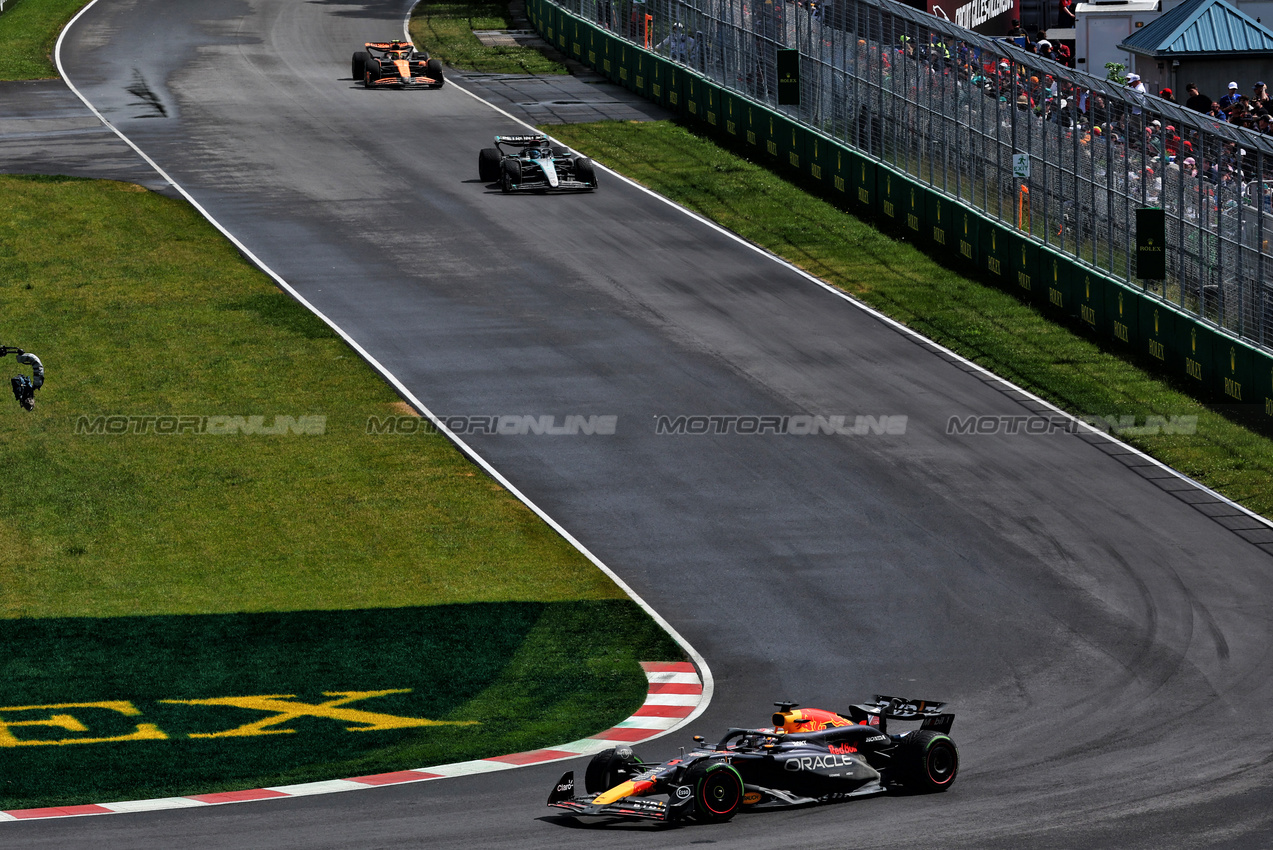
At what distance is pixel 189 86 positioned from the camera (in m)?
47.4

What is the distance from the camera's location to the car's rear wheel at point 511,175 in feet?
122

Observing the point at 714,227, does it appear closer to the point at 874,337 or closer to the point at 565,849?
the point at 874,337

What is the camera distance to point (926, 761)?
13.7 meters

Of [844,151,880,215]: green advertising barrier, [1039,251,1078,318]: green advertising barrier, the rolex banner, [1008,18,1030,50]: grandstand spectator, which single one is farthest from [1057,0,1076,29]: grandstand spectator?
the rolex banner

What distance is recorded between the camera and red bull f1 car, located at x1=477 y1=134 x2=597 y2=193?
37.2 m

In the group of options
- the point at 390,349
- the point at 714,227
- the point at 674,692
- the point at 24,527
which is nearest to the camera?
the point at 674,692

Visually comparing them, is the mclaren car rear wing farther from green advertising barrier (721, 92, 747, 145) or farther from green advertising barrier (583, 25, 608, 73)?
green advertising barrier (583, 25, 608, 73)

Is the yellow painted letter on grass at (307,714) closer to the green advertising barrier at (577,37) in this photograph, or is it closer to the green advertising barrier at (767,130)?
the green advertising barrier at (767,130)

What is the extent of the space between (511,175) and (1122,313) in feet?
44.3

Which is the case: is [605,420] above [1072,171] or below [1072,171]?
below

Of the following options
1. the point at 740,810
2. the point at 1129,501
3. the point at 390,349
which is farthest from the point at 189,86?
the point at 740,810

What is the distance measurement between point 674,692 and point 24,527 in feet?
31.8

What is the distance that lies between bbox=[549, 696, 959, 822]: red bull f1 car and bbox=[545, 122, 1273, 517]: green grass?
10.9 m

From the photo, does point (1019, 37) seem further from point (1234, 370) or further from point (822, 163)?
point (1234, 370)
